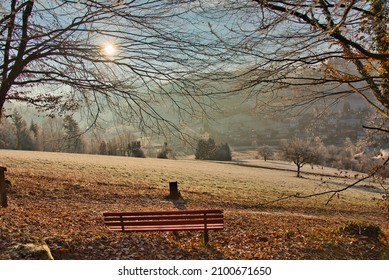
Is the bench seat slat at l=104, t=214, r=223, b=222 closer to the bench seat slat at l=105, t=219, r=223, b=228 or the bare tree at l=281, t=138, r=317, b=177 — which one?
the bench seat slat at l=105, t=219, r=223, b=228

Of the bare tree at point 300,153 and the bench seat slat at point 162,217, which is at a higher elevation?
the bare tree at point 300,153

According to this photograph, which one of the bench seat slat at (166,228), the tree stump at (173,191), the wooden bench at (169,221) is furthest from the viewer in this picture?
the tree stump at (173,191)

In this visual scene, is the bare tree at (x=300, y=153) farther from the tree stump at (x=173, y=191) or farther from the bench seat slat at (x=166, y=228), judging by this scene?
the bench seat slat at (x=166, y=228)

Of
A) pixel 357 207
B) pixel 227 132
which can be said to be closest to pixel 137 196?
pixel 357 207

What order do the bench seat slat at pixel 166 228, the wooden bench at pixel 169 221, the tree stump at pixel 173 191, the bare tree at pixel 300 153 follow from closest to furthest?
the bench seat slat at pixel 166 228 < the wooden bench at pixel 169 221 < the tree stump at pixel 173 191 < the bare tree at pixel 300 153

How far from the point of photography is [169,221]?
6.21 metres

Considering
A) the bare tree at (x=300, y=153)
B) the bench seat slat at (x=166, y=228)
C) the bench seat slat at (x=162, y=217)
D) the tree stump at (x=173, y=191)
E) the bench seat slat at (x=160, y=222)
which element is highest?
the bare tree at (x=300, y=153)

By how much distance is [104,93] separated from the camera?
260 inches

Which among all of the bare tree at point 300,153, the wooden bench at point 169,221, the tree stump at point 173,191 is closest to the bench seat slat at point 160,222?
the wooden bench at point 169,221

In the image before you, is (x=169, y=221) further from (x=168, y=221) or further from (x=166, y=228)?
(x=166, y=228)

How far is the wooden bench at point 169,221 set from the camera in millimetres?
6156

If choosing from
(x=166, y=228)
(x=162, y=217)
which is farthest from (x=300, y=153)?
(x=166, y=228)

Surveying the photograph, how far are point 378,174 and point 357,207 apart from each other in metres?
14.1

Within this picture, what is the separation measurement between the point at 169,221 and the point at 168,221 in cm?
2
